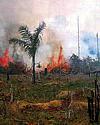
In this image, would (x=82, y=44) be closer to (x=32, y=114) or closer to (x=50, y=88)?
(x=50, y=88)

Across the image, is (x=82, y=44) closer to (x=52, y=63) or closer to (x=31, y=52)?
(x=52, y=63)

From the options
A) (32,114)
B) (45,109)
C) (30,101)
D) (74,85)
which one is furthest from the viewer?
(74,85)

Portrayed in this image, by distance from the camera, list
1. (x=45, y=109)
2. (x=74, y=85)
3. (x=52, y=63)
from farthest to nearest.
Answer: (x=52, y=63) < (x=74, y=85) < (x=45, y=109)

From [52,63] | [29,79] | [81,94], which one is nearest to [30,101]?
[81,94]

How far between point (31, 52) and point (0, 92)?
20.5ft

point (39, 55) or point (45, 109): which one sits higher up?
point (39, 55)

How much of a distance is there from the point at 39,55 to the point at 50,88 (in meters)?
21.4

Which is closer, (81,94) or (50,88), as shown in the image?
(81,94)

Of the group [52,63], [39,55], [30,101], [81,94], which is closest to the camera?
[30,101]

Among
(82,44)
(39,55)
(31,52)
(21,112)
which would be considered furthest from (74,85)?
(82,44)

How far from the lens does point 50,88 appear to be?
26625 mm

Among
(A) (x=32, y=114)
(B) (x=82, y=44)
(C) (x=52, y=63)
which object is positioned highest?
(B) (x=82, y=44)

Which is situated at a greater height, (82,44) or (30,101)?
(82,44)

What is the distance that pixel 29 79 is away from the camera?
33.1 meters
